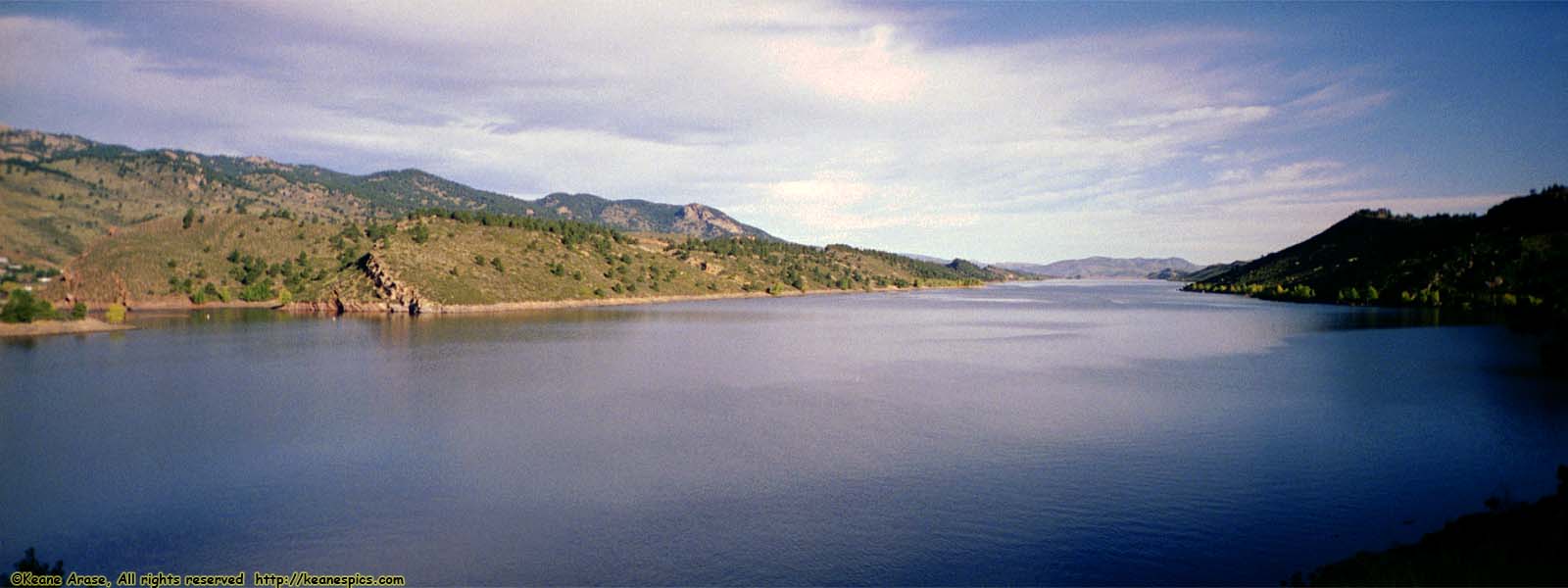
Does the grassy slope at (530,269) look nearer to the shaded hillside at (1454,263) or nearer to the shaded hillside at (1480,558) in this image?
the shaded hillside at (1480,558)

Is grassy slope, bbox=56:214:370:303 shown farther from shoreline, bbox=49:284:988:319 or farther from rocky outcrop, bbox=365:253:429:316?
rocky outcrop, bbox=365:253:429:316

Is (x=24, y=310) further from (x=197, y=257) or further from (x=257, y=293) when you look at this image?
(x=197, y=257)

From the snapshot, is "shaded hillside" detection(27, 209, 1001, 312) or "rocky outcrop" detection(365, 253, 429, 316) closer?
"rocky outcrop" detection(365, 253, 429, 316)

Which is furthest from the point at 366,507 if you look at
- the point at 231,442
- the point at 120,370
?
the point at 120,370

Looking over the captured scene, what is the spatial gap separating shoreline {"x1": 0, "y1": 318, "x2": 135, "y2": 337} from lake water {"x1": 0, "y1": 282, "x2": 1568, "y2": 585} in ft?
92.9

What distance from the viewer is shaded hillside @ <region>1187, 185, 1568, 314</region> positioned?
9819 centimetres

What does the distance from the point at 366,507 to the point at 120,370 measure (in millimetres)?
47192

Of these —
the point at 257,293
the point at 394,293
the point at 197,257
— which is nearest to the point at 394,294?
the point at 394,293

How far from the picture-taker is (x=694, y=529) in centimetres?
2108

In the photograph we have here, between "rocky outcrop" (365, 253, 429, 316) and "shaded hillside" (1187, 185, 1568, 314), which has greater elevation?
"shaded hillside" (1187, 185, 1568, 314)

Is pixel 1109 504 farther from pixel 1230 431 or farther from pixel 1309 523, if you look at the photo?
pixel 1230 431

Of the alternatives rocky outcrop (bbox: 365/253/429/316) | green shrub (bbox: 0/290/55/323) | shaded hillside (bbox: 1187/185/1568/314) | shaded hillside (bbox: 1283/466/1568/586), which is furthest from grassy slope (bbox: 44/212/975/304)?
shaded hillside (bbox: 1187/185/1568/314)

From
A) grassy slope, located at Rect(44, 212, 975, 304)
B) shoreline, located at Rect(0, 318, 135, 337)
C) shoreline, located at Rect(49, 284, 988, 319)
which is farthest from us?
grassy slope, located at Rect(44, 212, 975, 304)

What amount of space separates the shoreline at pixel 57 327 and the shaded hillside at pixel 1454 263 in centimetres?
17954
